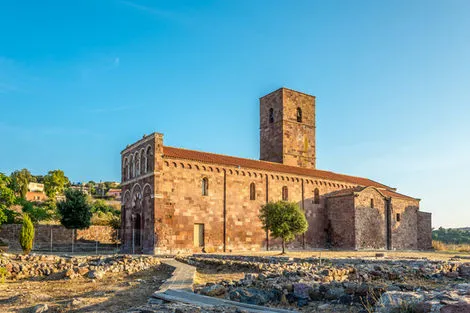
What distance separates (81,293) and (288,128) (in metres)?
31.2

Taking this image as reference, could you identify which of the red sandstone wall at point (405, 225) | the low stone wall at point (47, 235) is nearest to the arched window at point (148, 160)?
the low stone wall at point (47, 235)

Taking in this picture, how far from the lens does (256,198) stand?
3503cm

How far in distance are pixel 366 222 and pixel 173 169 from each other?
18536mm

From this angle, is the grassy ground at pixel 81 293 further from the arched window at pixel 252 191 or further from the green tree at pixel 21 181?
the green tree at pixel 21 181

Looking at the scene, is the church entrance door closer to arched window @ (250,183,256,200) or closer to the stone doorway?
the stone doorway

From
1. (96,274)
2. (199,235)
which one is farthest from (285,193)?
(96,274)

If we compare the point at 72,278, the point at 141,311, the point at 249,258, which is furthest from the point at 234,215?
the point at 141,311

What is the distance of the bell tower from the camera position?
4256 centimetres

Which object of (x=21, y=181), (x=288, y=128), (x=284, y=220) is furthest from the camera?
(x=21, y=181)

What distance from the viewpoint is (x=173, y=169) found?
3091cm

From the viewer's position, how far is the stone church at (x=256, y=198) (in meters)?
30.5

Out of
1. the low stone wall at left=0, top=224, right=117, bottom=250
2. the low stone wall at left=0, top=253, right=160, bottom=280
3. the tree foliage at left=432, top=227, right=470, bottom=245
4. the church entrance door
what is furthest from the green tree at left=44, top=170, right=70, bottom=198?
the tree foliage at left=432, top=227, right=470, bottom=245

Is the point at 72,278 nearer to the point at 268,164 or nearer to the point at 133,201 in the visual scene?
the point at 133,201

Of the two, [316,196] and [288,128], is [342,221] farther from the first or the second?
[288,128]
